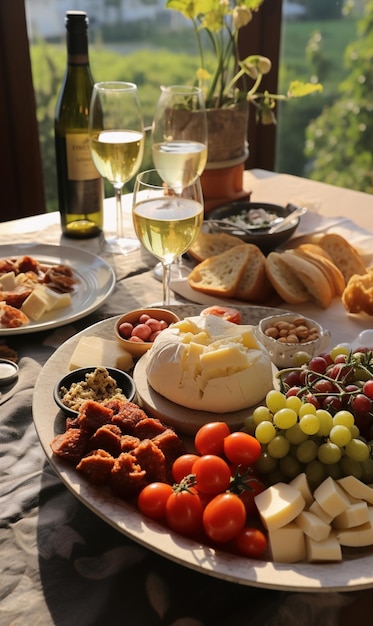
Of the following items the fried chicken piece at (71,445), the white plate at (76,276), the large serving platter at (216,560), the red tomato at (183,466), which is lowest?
the white plate at (76,276)

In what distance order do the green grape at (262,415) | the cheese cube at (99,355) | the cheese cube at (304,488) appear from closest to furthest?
1. the cheese cube at (304,488)
2. the green grape at (262,415)
3. the cheese cube at (99,355)

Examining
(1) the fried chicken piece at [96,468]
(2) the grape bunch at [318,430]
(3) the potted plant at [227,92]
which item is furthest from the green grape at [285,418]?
(3) the potted plant at [227,92]

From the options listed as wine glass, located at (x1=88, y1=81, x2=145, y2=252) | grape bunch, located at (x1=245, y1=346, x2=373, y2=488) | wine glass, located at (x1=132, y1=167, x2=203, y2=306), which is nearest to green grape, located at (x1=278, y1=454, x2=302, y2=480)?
grape bunch, located at (x1=245, y1=346, x2=373, y2=488)

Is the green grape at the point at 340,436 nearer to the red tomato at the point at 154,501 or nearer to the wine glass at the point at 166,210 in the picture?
the red tomato at the point at 154,501

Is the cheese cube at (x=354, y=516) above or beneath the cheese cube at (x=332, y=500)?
beneath

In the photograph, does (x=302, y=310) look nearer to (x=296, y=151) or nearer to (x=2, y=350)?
(x=2, y=350)

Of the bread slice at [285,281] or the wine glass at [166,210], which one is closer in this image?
the wine glass at [166,210]

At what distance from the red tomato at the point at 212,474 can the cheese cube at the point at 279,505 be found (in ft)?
0.14

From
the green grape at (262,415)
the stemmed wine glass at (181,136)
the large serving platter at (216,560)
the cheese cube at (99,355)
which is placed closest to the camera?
the large serving platter at (216,560)

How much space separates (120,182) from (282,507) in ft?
3.50

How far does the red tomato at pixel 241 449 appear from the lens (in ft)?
2.61

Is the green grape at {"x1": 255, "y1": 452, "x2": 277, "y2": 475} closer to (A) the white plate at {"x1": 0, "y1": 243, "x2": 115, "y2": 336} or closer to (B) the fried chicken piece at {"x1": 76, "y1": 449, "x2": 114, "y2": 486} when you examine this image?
(B) the fried chicken piece at {"x1": 76, "y1": 449, "x2": 114, "y2": 486}

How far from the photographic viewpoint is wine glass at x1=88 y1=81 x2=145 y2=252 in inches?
60.2

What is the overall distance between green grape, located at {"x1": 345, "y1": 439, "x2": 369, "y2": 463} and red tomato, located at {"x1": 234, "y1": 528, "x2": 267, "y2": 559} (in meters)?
0.16
